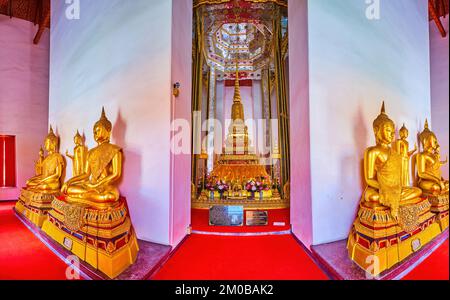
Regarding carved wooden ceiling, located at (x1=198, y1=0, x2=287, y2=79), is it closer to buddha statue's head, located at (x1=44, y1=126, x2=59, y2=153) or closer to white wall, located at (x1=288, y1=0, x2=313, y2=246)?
white wall, located at (x1=288, y1=0, x2=313, y2=246)

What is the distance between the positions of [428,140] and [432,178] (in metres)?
0.49

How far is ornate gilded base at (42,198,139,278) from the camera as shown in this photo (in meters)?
1.67

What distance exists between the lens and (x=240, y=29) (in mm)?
6445

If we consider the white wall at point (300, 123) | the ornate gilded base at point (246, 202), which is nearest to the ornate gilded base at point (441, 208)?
the white wall at point (300, 123)

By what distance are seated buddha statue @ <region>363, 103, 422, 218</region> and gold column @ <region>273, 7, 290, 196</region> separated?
10.2 ft

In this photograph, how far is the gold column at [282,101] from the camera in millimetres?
5105

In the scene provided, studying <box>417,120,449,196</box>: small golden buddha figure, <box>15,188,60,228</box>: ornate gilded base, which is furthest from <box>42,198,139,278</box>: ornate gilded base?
<box>417,120,449,196</box>: small golden buddha figure

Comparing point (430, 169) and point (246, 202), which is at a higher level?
point (430, 169)

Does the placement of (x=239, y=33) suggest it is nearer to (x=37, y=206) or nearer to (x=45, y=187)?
(x=45, y=187)

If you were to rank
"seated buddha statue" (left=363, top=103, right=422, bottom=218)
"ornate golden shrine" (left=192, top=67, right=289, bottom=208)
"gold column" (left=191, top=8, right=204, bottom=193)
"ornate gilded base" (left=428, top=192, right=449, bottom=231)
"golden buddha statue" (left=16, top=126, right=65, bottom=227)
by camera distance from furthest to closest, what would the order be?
"gold column" (left=191, top=8, right=204, bottom=193)
"ornate golden shrine" (left=192, top=67, right=289, bottom=208)
"golden buddha statue" (left=16, top=126, right=65, bottom=227)
"ornate gilded base" (left=428, top=192, right=449, bottom=231)
"seated buddha statue" (left=363, top=103, right=422, bottom=218)

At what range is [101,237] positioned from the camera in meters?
1.68

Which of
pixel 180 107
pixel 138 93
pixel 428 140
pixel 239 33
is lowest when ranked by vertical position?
pixel 428 140

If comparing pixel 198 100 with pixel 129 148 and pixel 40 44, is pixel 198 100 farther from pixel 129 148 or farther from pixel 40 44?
pixel 40 44

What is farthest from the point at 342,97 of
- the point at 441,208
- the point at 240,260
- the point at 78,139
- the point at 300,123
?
the point at 78,139
